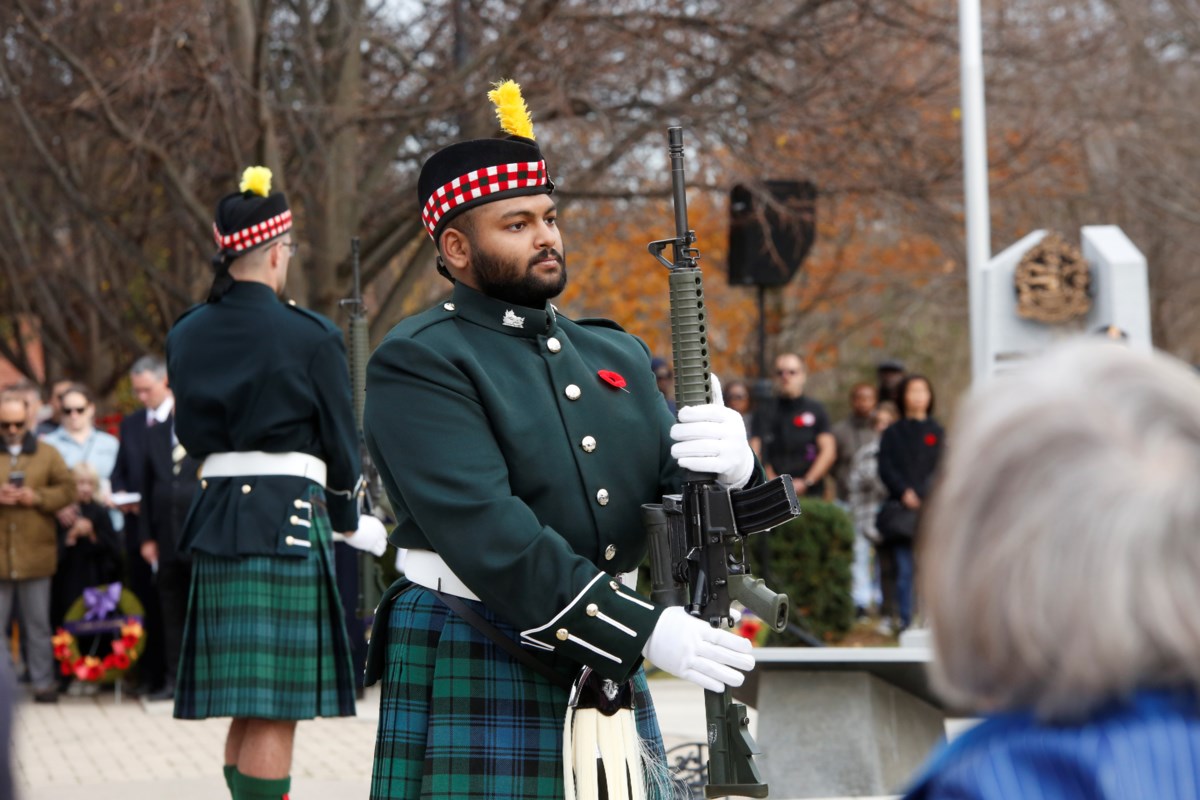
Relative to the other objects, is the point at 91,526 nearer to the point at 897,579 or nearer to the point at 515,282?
the point at 897,579

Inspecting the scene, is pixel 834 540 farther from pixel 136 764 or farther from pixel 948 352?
pixel 948 352

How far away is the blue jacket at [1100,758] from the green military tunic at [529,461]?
1473 mm

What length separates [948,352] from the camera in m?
27.0

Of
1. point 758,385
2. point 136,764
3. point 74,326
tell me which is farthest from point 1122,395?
point 74,326

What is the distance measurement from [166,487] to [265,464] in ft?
13.8

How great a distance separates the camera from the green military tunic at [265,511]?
16.2 feet

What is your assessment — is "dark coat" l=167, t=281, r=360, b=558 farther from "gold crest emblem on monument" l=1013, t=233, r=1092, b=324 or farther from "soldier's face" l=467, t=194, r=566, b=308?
"gold crest emblem on monument" l=1013, t=233, r=1092, b=324

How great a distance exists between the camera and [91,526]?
977cm

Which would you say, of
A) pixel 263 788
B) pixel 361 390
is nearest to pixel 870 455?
pixel 361 390

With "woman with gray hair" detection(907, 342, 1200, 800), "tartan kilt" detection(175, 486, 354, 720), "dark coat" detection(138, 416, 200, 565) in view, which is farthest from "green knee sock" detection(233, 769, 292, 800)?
"dark coat" detection(138, 416, 200, 565)

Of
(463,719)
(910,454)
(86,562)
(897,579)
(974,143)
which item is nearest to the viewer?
(463,719)

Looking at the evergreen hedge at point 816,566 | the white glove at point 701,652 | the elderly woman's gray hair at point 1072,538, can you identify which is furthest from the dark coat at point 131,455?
the elderly woman's gray hair at point 1072,538

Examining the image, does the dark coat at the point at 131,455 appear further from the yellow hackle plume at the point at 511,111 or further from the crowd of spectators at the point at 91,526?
the yellow hackle plume at the point at 511,111

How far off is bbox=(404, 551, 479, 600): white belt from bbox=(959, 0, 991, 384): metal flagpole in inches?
345
